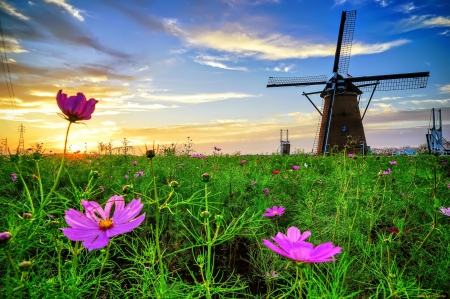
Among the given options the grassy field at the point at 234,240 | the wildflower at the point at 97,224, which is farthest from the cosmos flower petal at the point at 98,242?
the grassy field at the point at 234,240

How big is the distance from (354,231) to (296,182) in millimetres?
1452

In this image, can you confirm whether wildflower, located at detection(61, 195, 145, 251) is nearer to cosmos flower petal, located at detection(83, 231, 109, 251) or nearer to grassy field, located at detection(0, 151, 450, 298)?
cosmos flower petal, located at detection(83, 231, 109, 251)

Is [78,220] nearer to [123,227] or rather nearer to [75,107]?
[123,227]

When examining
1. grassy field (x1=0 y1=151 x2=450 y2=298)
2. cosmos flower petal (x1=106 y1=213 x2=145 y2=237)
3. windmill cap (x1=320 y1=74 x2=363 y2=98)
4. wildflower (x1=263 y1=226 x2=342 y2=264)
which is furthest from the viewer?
windmill cap (x1=320 y1=74 x2=363 y2=98)

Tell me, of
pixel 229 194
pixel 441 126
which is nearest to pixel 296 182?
pixel 229 194

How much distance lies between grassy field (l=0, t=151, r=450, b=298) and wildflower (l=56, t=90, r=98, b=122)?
18 centimetres

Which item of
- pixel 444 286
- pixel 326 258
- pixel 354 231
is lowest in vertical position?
pixel 444 286

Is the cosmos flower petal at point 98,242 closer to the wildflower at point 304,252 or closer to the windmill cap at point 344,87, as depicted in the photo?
the wildflower at point 304,252

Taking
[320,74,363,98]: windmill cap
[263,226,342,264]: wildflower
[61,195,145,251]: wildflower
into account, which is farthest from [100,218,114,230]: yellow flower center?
[320,74,363,98]: windmill cap

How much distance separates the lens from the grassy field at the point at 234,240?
1050 mm

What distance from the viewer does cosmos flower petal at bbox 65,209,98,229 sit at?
0.72 m

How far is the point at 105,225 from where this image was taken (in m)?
0.73

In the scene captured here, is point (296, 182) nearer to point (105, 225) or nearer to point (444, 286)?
point (444, 286)

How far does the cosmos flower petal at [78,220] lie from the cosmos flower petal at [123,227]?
58mm
